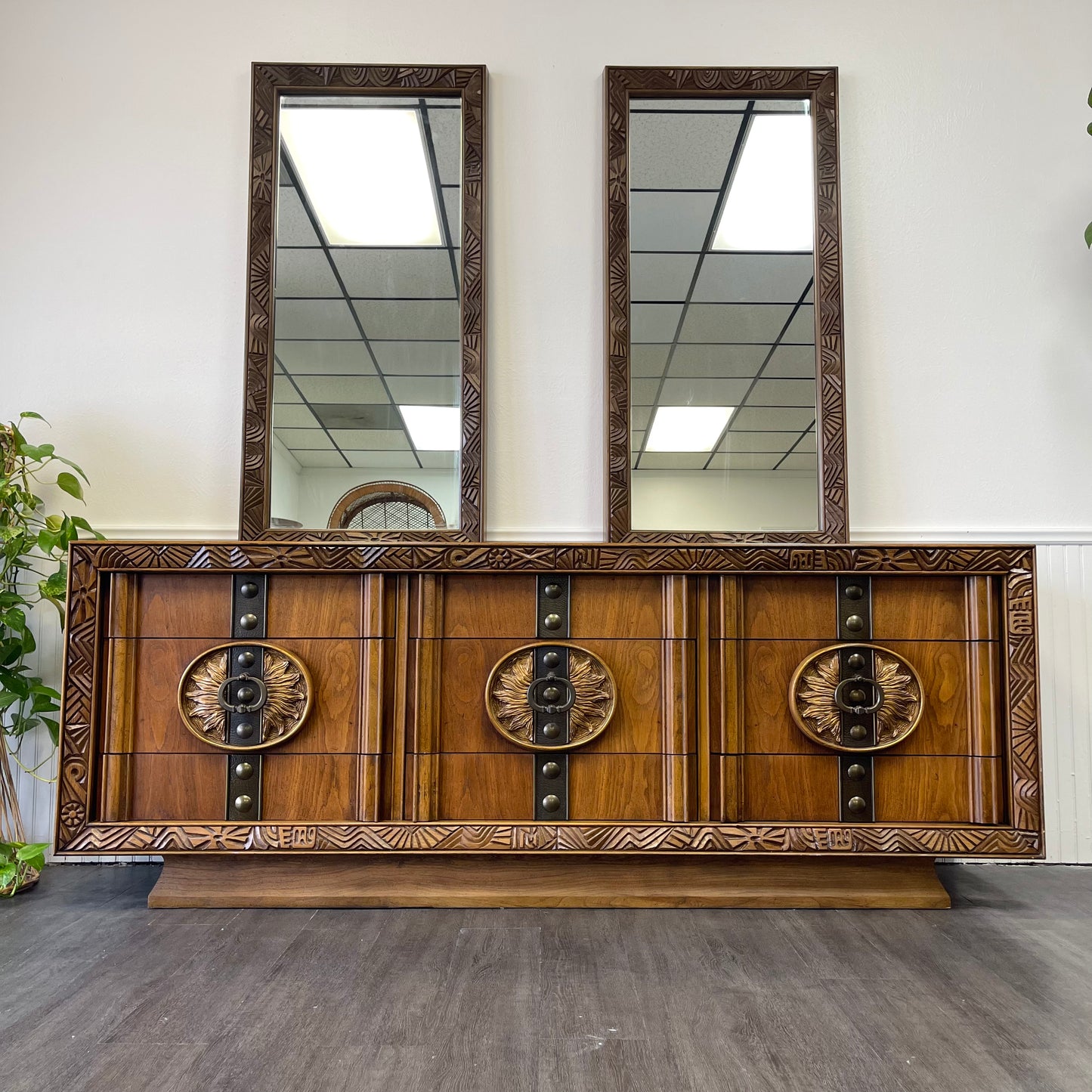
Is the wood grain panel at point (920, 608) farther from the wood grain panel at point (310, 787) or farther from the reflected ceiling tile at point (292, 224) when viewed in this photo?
the reflected ceiling tile at point (292, 224)

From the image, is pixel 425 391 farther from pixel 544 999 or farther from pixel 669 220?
pixel 544 999

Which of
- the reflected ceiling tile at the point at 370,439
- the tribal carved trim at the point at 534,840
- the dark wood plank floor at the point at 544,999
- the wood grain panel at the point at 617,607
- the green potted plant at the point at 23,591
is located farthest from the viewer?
the reflected ceiling tile at the point at 370,439

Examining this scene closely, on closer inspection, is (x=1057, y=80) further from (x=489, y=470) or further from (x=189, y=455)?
(x=189, y=455)

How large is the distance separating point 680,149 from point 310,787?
6.91 feet

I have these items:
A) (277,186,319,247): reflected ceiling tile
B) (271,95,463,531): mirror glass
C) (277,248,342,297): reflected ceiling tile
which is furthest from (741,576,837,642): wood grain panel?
(277,186,319,247): reflected ceiling tile

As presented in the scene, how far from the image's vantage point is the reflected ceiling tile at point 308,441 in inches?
91.2

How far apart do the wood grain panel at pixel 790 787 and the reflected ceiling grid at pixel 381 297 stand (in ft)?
4.16

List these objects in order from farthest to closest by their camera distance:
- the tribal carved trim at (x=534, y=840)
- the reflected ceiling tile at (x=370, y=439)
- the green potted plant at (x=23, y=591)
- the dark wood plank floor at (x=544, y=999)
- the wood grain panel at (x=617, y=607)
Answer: the reflected ceiling tile at (x=370, y=439), the green potted plant at (x=23, y=591), the wood grain panel at (x=617, y=607), the tribal carved trim at (x=534, y=840), the dark wood plank floor at (x=544, y=999)

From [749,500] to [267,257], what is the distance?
1624 mm

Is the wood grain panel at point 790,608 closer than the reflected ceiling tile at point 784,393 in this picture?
Yes

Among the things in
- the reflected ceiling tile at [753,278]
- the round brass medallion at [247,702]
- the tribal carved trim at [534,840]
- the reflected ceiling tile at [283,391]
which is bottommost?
the tribal carved trim at [534,840]

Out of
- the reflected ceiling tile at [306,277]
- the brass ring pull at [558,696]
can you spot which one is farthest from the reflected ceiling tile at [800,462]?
the reflected ceiling tile at [306,277]

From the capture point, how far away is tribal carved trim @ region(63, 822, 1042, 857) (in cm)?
180

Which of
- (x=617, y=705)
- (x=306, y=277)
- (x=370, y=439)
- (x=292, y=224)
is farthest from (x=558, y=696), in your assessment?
(x=292, y=224)
